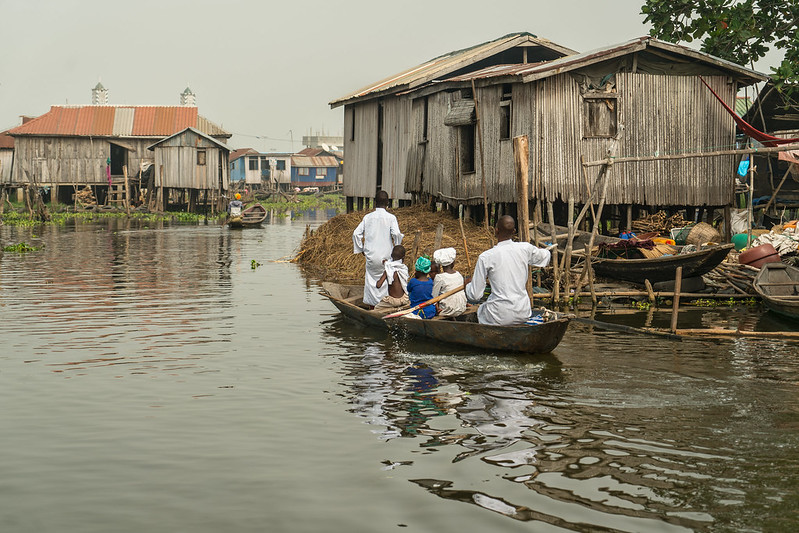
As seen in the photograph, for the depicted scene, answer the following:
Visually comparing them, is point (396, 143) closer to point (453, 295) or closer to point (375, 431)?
point (453, 295)

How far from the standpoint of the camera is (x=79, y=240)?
1211 inches

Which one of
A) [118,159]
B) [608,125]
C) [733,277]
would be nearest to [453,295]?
[733,277]

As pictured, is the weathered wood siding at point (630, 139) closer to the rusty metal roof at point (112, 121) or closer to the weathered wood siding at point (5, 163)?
the rusty metal roof at point (112, 121)

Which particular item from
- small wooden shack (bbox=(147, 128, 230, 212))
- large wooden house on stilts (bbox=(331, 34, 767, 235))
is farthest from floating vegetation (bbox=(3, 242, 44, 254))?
small wooden shack (bbox=(147, 128, 230, 212))

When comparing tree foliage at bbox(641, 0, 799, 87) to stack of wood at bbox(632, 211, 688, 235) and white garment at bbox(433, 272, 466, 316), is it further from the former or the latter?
white garment at bbox(433, 272, 466, 316)

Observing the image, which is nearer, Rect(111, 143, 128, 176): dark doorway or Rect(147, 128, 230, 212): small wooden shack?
Rect(147, 128, 230, 212): small wooden shack

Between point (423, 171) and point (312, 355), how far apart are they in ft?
44.5

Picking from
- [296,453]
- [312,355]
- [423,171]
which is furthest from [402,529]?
[423,171]

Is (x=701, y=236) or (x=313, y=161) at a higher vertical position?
(x=313, y=161)

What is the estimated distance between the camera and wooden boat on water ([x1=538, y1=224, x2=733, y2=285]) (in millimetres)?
15109

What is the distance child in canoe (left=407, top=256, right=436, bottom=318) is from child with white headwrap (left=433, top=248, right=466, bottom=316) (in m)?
0.22

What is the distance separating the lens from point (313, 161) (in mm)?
84812

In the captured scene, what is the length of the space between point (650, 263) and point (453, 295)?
19.0 feet

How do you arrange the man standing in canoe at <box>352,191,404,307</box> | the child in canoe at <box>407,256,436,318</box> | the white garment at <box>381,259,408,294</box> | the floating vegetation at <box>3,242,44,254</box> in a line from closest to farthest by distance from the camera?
the child in canoe at <box>407,256,436,318</box>, the white garment at <box>381,259,408,294</box>, the man standing in canoe at <box>352,191,404,307</box>, the floating vegetation at <box>3,242,44,254</box>
